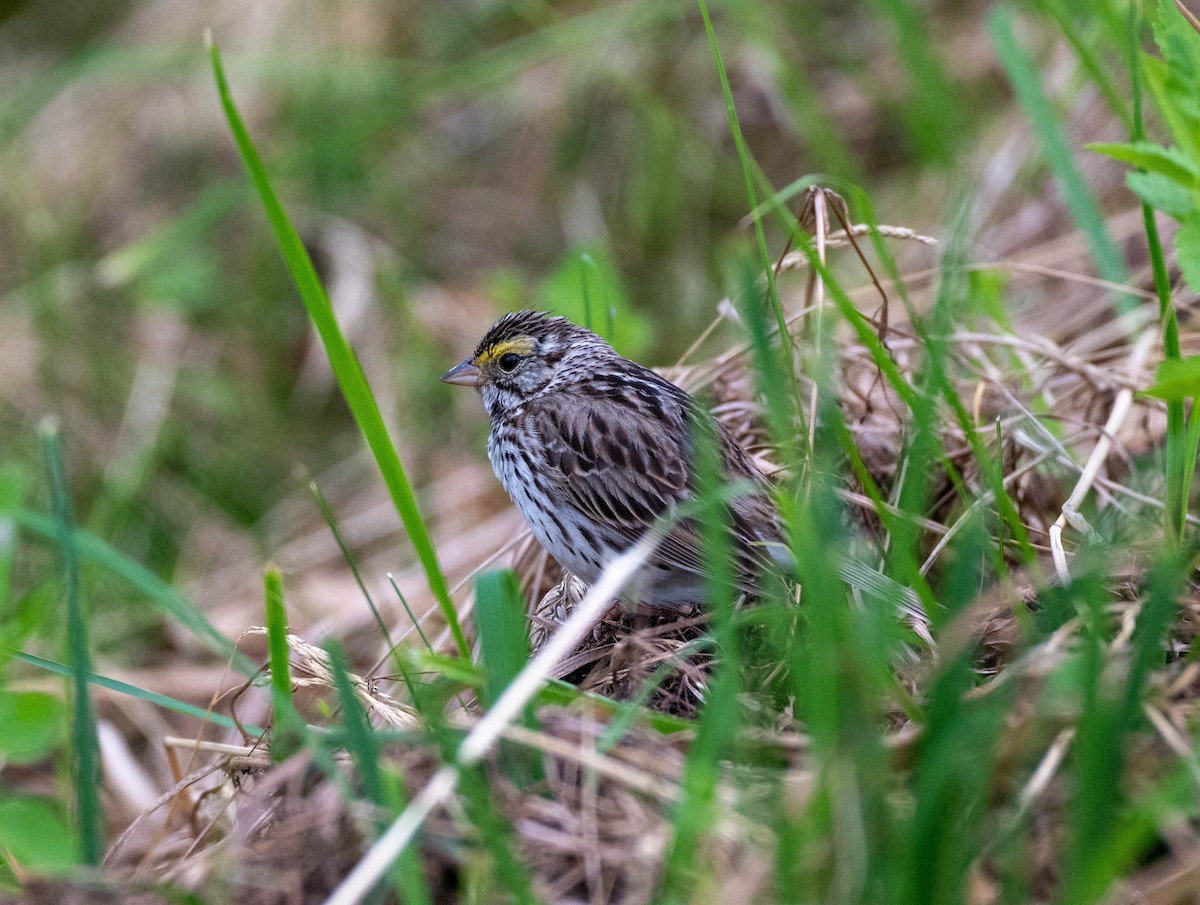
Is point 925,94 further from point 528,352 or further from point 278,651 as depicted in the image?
point 278,651

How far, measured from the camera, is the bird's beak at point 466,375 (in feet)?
13.6

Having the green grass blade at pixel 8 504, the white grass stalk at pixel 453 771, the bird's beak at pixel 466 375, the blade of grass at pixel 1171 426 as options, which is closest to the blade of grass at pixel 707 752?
the white grass stalk at pixel 453 771

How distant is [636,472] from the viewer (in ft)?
11.5

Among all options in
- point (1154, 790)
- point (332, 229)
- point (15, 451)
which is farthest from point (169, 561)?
point (1154, 790)

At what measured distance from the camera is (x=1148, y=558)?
8.70ft

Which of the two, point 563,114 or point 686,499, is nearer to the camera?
point 686,499

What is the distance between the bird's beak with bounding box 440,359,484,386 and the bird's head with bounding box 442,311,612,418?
1.6 inches

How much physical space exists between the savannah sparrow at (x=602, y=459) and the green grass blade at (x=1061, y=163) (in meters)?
1.37

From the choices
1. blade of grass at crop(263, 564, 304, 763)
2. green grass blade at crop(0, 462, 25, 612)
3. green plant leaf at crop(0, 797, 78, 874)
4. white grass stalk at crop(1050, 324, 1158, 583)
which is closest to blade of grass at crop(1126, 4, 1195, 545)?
white grass stalk at crop(1050, 324, 1158, 583)

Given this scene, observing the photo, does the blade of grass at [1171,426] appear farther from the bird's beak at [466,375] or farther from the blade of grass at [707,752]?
the bird's beak at [466,375]

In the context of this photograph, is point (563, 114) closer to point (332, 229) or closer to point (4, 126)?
point (332, 229)

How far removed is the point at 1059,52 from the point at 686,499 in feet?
12.4

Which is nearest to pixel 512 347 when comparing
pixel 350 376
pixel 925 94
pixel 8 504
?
pixel 350 376

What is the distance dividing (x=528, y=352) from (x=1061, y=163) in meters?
1.81
